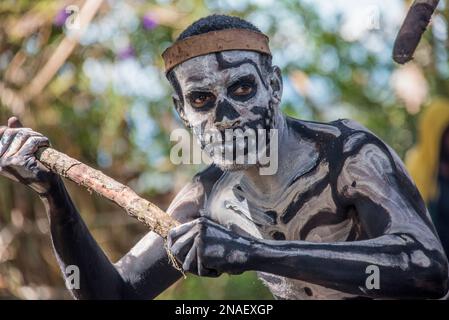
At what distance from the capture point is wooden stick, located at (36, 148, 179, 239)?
137 inches

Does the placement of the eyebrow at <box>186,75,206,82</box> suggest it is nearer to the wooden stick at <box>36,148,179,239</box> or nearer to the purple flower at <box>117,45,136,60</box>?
the wooden stick at <box>36,148,179,239</box>

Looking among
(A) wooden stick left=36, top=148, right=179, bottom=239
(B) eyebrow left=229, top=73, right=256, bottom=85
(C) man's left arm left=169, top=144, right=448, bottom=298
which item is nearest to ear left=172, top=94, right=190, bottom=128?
(B) eyebrow left=229, top=73, right=256, bottom=85

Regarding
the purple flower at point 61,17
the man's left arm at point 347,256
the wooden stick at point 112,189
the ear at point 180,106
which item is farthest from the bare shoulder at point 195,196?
the purple flower at point 61,17

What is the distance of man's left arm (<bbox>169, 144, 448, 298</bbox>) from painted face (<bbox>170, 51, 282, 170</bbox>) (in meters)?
0.40

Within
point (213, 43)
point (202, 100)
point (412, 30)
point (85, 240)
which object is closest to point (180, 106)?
point (202, 100)

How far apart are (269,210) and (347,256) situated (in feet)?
1.85

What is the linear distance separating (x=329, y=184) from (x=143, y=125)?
3.56m

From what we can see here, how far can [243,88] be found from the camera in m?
3.67

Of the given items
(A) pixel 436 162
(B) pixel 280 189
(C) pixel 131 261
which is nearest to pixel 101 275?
(C) pixel 131 261

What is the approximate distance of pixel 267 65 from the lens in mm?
3803

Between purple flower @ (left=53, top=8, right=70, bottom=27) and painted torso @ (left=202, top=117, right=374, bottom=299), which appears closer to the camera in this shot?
painted torso @ (left=202, top=117, right=374, bottom=299)

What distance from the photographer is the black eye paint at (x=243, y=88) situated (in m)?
3.66

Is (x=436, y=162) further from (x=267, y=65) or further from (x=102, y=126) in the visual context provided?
(x=267, y=65)

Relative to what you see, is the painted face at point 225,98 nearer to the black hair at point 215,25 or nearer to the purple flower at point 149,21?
the black hair at point 215,25
